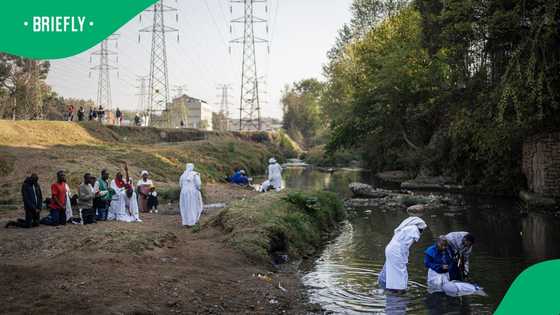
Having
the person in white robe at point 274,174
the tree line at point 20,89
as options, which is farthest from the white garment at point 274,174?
the tree line at point 20,89

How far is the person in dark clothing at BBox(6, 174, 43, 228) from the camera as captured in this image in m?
16.4

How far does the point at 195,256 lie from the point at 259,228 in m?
2.81

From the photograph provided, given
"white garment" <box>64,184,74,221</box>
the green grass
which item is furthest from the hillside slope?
the green grass

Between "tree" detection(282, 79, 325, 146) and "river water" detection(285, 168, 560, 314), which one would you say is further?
"tree" detection(282, 79, 325, 146)

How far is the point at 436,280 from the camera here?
461 inches

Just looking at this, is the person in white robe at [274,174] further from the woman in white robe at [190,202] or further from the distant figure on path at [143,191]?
the woman in white robe at [190,202]

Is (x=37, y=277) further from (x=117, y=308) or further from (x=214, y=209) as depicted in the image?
(x=214, y=209)

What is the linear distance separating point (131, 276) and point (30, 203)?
7.37 meters

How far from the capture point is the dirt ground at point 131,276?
9305 mm

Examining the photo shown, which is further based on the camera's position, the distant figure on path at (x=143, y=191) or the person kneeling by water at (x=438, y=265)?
the distant figure on path at (x=143, y=191)

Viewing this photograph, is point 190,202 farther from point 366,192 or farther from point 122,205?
point 366,192

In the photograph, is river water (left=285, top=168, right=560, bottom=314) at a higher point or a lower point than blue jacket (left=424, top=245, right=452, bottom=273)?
lower

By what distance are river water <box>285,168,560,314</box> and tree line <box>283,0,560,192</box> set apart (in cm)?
443

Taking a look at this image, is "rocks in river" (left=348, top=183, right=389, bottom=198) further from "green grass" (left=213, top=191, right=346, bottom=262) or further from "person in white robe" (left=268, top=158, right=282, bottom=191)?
"green grass" (left=213, top=191, right=346, bottom=262)
